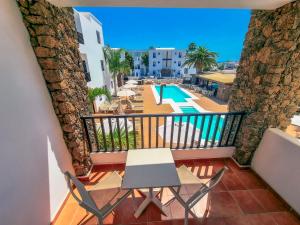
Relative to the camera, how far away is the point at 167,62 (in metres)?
32.3

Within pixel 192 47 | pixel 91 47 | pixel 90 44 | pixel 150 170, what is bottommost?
pixel 150 170

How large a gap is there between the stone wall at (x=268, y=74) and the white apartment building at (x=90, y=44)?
24.5 feet

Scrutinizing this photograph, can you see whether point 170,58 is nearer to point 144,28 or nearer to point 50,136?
point 144,28

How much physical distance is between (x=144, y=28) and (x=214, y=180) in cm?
5772

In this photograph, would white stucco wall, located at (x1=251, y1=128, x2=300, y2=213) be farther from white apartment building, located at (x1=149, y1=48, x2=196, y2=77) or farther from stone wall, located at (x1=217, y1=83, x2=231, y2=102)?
white apartment building, located at (x1=149, y1=48, x2=196, y2=77)

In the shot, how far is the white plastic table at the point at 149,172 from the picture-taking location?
5.37 feet

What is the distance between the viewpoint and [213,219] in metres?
1.93

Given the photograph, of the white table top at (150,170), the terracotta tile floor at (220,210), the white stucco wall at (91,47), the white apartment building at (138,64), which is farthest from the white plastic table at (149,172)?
the white apartment building at (138,64)

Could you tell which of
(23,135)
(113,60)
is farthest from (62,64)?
(113,60)

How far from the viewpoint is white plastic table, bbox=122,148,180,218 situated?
1.64 meters

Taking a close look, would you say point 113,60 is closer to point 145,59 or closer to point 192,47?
point 145,59

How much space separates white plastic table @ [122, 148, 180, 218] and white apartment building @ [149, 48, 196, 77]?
31.9 metres

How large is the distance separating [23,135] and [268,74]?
3.29 meters

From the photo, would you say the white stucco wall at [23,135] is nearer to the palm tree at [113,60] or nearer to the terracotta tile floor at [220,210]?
the terracotta tile floor at [220,210]
